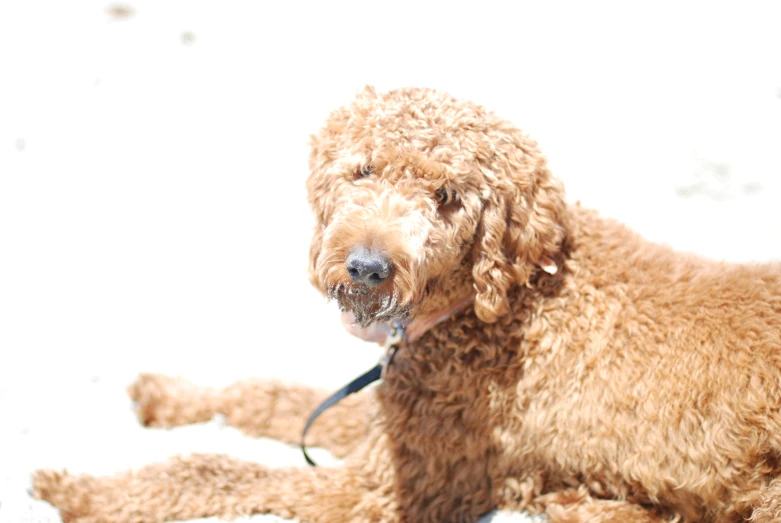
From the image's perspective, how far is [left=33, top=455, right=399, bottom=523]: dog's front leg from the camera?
3.39m

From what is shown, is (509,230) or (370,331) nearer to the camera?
(509,230)

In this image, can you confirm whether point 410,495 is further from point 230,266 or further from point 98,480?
point 230,266

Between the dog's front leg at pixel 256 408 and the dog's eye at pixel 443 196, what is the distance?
1.46m

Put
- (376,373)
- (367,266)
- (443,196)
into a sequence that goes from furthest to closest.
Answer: (376,373)
(443,196)
(367,266)

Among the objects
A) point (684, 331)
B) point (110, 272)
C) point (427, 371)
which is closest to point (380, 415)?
point (427, 371)

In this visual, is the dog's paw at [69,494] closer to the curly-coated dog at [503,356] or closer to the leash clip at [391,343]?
the curly-coated dog at [503,356]

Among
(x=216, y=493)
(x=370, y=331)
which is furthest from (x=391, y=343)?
(x=216, y=493)

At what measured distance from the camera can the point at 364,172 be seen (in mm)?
3064

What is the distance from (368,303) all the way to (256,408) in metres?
1.57

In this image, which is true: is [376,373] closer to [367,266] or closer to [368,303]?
[368,303]

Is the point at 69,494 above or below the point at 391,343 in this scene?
below

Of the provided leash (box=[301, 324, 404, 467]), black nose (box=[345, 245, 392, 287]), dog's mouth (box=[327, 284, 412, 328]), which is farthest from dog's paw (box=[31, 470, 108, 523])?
black nose (box=[345, 245, 392, 287])

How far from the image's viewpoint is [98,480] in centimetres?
363

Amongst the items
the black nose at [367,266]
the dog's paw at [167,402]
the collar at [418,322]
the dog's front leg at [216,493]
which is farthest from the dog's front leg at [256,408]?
the black nose at [367,266]
